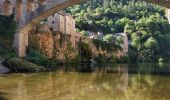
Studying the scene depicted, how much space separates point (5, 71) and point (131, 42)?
74.9 meters

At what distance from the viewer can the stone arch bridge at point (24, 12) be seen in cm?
3136

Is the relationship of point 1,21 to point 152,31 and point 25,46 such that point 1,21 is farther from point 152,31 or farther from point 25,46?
point 152,31

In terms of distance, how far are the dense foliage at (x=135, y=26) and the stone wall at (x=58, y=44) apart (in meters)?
28.9

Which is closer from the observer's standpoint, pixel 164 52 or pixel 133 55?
pixel 133 55

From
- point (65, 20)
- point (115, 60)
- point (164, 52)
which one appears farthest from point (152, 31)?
point (65, 20)

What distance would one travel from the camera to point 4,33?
31.3m

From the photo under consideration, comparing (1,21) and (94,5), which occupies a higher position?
(94,5)

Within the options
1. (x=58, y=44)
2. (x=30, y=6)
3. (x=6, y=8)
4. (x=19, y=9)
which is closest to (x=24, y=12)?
(x=19, y=9)

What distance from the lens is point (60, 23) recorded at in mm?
45562

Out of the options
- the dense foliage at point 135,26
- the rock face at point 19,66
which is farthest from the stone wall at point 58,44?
the dense foliage at point 135,26

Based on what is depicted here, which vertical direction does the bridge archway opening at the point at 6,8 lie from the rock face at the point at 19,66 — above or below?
above

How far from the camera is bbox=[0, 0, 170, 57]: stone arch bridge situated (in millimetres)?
31359

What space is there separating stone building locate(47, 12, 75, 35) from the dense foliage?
27.0m

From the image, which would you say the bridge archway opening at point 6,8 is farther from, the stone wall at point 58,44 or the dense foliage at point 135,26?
the dense foliage at point 135,26
